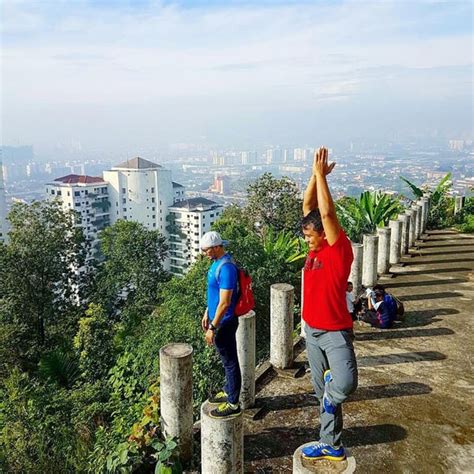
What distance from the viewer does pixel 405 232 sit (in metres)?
11.8

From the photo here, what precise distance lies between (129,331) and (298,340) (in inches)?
452

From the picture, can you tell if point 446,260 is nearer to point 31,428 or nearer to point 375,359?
point 375,359

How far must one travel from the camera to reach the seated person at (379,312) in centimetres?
676

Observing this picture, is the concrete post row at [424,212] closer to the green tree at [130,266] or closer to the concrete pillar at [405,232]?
the concrete pillar at [405,232]

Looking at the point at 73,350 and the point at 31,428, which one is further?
the point at 73,350

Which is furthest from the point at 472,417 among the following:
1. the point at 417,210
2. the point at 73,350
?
the point at 73,350

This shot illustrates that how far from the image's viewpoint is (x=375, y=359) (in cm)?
589

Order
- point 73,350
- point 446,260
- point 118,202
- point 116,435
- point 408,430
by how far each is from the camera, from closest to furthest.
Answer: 1. point 408,430
2. point 116,435
3. point 446,260
4. point 73,350
5. point 118,202

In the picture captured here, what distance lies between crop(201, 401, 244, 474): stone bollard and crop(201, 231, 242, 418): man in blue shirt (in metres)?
0.19

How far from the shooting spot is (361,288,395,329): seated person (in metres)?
6.76

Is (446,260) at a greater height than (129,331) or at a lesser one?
greater

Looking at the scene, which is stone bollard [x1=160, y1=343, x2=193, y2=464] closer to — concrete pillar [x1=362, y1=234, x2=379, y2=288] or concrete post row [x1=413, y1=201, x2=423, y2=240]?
concrete pillar [x1=362, y1=234, x2=379, y2=288]

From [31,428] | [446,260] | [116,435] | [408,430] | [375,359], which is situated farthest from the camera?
[446,260]

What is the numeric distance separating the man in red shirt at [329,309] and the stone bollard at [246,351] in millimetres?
1159
